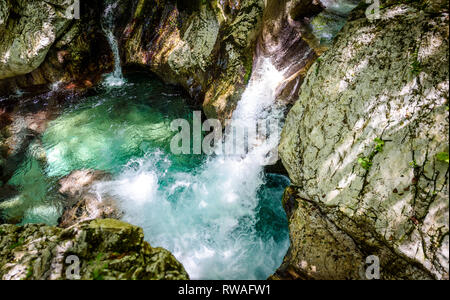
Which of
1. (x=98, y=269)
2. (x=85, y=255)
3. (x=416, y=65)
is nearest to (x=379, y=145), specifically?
(x=416, y=65)

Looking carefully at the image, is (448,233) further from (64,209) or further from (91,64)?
(91,64)

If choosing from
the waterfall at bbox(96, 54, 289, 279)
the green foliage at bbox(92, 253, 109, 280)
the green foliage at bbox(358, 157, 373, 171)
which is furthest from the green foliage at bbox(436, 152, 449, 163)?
the green foliage at bbox(92, 253, 109, 280)

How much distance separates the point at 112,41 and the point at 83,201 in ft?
23.8

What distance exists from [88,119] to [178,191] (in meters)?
4.92

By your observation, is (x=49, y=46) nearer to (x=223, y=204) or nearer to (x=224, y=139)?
(x=224, y=139)

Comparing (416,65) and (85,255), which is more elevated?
(416,65)

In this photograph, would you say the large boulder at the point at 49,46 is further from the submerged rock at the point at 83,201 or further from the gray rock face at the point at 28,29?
the submerged rock at the point at 83,201

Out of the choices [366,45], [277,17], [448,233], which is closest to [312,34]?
[277,17]

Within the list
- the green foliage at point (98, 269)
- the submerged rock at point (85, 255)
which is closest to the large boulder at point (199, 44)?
the submerged rock at point (85, 255)

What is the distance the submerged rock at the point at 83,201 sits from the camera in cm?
544

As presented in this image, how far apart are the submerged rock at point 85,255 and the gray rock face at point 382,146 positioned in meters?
2.21

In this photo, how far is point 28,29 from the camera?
25.3 ft
